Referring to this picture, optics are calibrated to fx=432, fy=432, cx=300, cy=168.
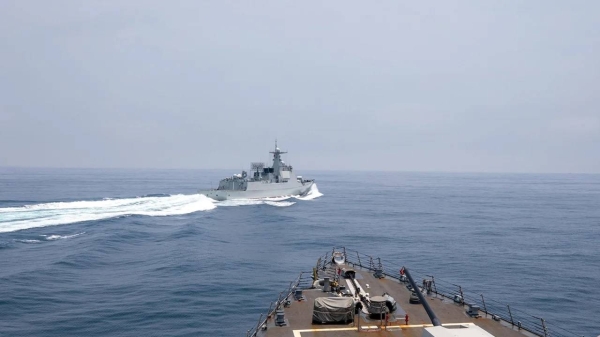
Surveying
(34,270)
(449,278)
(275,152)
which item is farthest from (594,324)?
(275,152)

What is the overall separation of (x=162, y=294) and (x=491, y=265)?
3347 cm

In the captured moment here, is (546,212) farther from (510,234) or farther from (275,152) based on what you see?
(275,152)

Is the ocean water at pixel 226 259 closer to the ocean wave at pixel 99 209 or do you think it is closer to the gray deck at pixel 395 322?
→ the ocean wave at pixel 99 209

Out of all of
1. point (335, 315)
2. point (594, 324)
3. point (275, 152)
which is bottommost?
point (594, 324)

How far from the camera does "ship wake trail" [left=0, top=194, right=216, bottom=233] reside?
67188 mm

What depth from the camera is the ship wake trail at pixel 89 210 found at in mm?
67188

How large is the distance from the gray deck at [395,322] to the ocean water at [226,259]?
24.6 feet

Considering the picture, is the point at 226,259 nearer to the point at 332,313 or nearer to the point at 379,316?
the point at 332,313

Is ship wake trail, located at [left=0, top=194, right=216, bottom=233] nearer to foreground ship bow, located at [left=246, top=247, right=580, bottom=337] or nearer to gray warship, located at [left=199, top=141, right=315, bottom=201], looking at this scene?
gray warship, located at [left=199, top=141, right=315, bottom=201]

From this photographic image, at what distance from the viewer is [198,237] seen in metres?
61.4

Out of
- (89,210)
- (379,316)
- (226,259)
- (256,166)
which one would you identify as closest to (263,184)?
(256,166)

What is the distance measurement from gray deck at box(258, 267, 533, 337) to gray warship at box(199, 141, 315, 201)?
8522cm

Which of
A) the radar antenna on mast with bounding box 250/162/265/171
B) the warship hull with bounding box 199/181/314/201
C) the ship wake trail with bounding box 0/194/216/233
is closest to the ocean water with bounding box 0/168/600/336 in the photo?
the ship wake trail with bounding box 0/194/216/233

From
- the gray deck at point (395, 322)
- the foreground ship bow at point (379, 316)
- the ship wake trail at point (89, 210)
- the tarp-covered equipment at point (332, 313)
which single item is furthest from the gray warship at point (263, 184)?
the tarp-covered equipment at point (332, 313)
